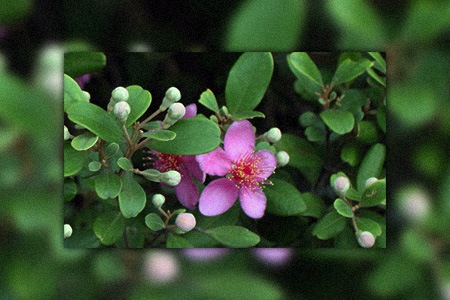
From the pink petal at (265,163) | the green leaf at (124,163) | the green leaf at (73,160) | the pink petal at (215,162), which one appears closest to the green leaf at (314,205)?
the pink petal at (265,163)

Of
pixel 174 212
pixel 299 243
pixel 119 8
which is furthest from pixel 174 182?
pixel 119 8

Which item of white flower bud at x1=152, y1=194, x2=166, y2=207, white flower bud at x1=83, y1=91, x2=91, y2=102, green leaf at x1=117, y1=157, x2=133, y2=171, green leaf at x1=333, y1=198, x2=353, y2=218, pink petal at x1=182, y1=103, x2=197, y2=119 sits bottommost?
white flower bud at x1=152, y1=194, x2=166, y2=207

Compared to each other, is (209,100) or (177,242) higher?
(209,100)

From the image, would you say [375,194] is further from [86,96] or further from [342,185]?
[86,96]

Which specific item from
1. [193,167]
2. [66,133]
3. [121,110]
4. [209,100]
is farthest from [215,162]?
[66,133]

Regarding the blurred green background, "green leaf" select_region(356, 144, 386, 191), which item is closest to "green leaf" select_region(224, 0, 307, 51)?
the blurred green background

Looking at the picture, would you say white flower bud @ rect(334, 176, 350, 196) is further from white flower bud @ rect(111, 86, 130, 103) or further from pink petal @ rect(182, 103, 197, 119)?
white flower bud @ rect(111, 86, 130, 103)

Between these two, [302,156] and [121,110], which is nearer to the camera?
[121,110]
